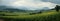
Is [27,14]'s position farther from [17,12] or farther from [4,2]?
[4,2]

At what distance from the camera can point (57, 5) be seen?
89cm

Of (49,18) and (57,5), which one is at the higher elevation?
(57,5)

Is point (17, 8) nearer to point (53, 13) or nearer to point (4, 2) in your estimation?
point (4, 2)

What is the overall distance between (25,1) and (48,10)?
23 centimetres

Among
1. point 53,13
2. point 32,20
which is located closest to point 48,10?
point 53,13

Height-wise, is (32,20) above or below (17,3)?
below

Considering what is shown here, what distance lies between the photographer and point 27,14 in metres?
0.87

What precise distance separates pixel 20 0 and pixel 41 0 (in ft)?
0.65

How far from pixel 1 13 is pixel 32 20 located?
0.30 meters

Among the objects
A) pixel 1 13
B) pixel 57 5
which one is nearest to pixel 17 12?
pixel 1 13

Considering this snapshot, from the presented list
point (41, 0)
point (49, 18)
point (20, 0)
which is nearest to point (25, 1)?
point (20, 0)

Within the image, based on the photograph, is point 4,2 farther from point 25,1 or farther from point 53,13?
point 53,13

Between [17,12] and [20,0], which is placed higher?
[20,0]

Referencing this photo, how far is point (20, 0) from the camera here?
0.89 metres
